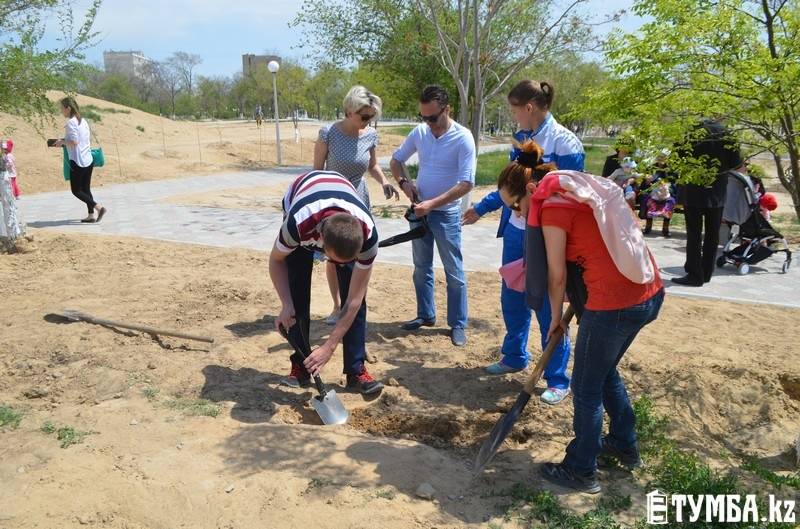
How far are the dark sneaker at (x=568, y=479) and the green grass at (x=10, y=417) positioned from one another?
112 inches

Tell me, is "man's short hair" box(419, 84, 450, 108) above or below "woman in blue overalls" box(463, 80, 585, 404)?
above

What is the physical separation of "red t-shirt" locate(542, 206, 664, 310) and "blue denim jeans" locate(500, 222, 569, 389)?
985 mm

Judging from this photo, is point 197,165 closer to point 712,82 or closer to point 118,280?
point 118,280

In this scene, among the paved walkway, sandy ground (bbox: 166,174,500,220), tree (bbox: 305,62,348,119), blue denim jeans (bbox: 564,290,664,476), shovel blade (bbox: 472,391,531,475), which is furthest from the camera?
tree (bbox: 305,62,348,119)

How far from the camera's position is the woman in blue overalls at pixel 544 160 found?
11.4 ft

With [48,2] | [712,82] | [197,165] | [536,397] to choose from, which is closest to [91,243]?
[48,2]

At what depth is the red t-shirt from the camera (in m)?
2.44

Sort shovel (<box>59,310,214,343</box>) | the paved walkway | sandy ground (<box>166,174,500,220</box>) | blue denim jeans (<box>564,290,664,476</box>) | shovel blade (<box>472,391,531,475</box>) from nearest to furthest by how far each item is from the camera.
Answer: blue denim jeans (<box>564,290,664,476</box>) < shovel blade (<box>472,391,531,475</box>) < shovel (<box>59,310,214,343</box>) < the paved walkway < sandy ground (<box>166,174,500,220</box>)

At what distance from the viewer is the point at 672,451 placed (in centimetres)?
309

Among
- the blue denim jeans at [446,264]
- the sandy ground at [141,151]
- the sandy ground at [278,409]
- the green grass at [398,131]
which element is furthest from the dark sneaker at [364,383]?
the green grass at [398,131]

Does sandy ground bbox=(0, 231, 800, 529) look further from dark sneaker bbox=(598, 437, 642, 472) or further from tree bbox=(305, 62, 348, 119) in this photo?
tree bbox=(305, 62, 348, 119)

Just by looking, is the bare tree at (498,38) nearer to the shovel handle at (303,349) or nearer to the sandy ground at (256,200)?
the sandy ground at (256,200)

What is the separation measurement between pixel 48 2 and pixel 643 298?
7.08 m

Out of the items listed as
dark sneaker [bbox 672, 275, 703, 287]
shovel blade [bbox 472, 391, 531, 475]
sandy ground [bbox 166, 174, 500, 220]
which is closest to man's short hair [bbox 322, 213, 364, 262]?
shovel blade [bbox 472, 391, 531, 475]
